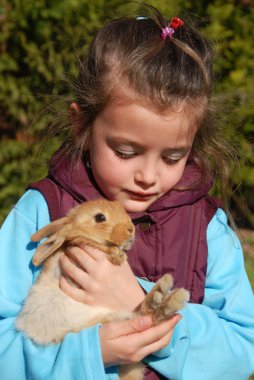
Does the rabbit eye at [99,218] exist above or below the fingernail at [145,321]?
above

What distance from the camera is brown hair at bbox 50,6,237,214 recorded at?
255 centimetres

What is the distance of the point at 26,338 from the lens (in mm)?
2293

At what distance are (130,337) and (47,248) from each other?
1.52 feet

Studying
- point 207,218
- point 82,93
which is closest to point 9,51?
point 82,93

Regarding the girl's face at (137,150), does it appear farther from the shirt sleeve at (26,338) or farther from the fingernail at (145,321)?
the fingernail at (145,321)

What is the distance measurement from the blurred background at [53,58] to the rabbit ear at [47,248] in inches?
94.7

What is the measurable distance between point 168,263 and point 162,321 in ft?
1.81

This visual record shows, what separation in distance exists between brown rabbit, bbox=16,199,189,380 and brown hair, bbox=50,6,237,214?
51cm

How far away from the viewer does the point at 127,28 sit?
271cm

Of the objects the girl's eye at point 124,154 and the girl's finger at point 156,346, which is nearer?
the girl's finger at point 156,346

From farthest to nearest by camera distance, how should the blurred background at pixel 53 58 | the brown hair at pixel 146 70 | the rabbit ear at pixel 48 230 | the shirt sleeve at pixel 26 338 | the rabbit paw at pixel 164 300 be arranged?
the blurred background at pixel 53 58
the brown hair at pixel 146 70
the rabbit ear at pixel 48 230
the shirt sleeve at pixel 26 338
the rabbit paw at pixel 164 300

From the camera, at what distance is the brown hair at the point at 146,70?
255 centimetres

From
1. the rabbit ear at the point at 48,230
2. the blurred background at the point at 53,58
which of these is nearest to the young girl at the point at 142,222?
the rabbit ear at the point at 48,230

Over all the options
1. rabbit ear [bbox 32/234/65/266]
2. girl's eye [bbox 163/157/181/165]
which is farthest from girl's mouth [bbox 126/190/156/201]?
rabbit ear [bbox 32/234/65/266]
